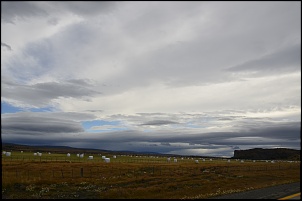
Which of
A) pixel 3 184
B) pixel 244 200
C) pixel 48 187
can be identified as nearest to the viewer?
pixel 244 200

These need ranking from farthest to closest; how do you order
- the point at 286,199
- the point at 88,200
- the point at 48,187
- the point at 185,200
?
the point at 48,187, the point at 88,200, the point at 185,200, the point at 286,199

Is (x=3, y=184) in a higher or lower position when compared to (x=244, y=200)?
lower

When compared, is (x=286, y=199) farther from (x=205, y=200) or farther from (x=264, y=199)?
(x=205, y=200)

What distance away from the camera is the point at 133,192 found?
91.4 feet

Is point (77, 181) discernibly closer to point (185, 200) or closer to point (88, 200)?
point (88, 200)

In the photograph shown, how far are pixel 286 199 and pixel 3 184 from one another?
29631 mm

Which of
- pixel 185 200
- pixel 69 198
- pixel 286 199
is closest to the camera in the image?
pixel 286 199

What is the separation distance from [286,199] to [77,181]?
26544mm

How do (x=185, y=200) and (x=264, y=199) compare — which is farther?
(x=185, y=200)

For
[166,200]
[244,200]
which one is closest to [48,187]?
[166,200]

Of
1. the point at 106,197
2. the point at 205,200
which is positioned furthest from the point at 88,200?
the point at 205,200

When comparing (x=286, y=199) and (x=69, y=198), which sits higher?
(x=286, y=199)

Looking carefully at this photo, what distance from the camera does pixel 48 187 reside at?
33562 mm

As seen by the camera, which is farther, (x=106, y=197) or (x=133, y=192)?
(x=133, y=192)
